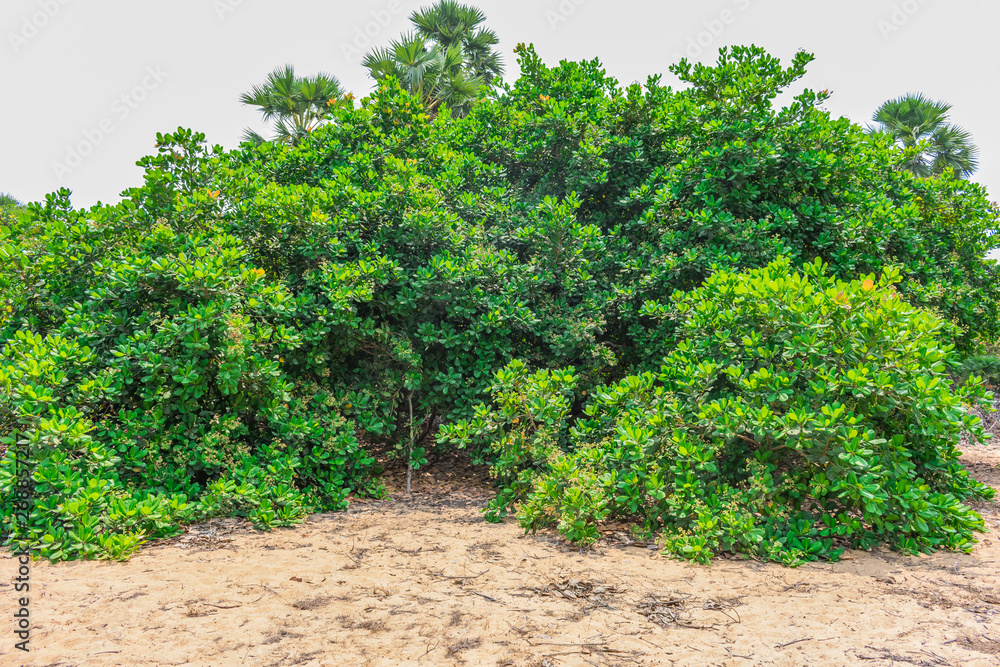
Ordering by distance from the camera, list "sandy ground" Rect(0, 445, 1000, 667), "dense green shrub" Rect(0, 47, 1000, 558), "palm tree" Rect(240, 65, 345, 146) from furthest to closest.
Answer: "palm tree" Rect(240, 65, 345, 146), "dense green shrub" Rect(0, 47, 1000, 558), "sandy ground" Rect(0, 445, 1000, 667)

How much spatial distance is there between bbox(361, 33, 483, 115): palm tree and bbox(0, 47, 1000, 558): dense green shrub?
20.7 ft

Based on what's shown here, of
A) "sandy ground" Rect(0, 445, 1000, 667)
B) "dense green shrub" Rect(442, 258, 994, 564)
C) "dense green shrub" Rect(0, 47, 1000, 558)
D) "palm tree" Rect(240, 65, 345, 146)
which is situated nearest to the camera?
"sandy ground" Rect(0, 445, 1000, 667)

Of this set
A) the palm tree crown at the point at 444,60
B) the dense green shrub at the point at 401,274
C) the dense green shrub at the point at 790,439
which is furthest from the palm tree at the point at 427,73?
the dense green shrub at the point at 790,439

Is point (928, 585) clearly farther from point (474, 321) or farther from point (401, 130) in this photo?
point (401, 130)

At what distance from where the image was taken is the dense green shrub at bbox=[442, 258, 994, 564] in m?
4.23

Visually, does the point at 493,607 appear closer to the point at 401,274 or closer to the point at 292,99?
the point at 401,274

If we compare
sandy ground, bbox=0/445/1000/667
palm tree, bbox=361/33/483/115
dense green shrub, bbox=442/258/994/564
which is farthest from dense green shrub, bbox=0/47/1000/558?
palm tree, bbox=361/33/483/115

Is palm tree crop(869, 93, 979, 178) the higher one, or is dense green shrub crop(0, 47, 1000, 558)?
palm tree crop(869, 93, 979, 178)

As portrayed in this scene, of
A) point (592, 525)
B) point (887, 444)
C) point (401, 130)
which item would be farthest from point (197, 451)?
point (887, 444)

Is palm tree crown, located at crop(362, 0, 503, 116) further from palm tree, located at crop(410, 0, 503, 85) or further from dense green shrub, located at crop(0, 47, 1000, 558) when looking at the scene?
dense green shrub, located at crop(0, 47, 1000, 558)

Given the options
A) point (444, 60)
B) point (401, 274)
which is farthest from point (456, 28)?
point (401, 274)

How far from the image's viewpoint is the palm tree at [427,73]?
45.7 feet

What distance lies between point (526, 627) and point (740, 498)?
7.31 ft

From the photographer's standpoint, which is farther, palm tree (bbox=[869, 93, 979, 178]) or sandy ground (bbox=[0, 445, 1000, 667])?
palm tree (bbox=[869, 93, 979, 178])
